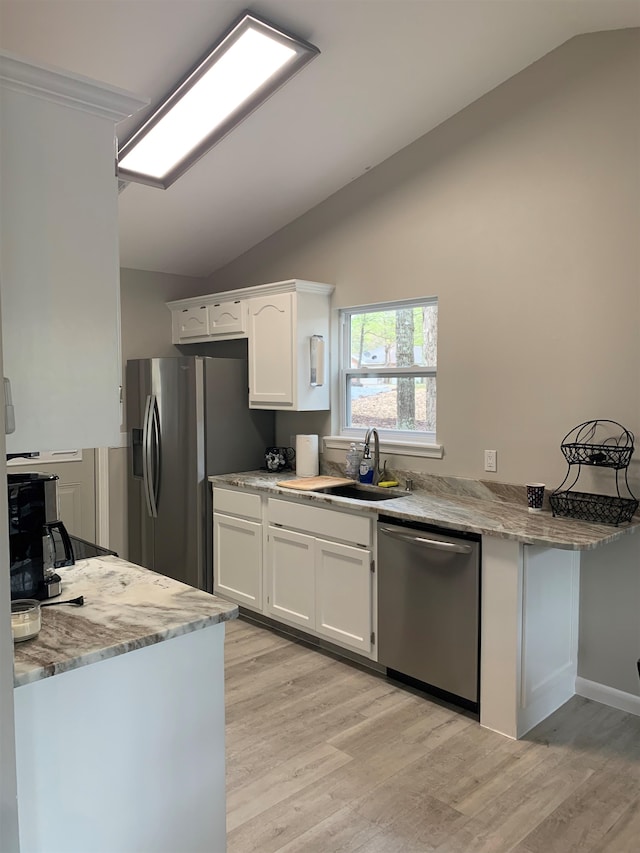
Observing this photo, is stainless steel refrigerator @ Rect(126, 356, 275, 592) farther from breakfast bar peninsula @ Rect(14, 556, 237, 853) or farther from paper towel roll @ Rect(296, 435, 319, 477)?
breakfast bar peninsula @ Rect(14, 556, 237, 853)

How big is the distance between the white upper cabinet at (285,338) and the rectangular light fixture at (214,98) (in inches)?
36.9

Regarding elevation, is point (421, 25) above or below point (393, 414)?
above

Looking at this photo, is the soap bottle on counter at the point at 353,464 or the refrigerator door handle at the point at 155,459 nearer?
the soap bottle on counter at the point at 353,464

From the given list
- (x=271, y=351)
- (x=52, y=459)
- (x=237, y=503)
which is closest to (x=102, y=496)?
(x=52, y=459)

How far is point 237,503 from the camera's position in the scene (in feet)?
13.3

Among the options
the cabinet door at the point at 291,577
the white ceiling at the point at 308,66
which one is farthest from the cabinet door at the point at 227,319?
the cabinet door at the point at 291,577

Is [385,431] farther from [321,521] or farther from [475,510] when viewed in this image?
[475,510]

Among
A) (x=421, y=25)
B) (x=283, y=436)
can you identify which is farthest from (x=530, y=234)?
(x=283, y=436)

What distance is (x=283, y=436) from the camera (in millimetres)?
4660

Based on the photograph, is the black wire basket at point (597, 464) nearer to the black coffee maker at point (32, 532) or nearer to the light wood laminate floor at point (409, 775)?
the light wood laminate floor at point (409, 775)

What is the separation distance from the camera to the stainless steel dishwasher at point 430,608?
2840 millimetres

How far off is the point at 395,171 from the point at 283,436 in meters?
1.92

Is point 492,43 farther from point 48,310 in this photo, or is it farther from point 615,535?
point 48,310

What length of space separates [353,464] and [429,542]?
3.71 ft
